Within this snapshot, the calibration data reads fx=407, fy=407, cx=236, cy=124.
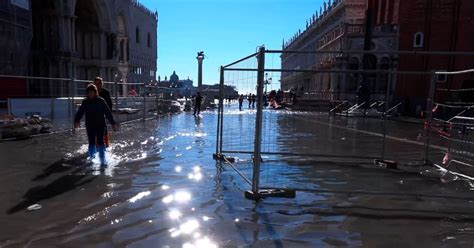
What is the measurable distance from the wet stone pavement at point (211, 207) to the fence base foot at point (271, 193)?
0.12 meters

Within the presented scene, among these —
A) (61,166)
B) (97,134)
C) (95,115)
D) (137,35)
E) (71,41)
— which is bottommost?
(61,166)

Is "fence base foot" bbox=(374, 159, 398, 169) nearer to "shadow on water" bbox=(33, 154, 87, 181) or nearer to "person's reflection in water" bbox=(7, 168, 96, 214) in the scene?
"person's reflection in water" bbox=(7, 168, 96, 214)

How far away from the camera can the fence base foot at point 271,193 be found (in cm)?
633

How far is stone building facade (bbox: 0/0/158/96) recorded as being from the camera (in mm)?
24992

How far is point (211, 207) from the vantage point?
5891 mm

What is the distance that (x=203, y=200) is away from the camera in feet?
20.5

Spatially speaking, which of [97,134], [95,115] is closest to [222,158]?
[97,134]

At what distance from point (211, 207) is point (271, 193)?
42.9 inches

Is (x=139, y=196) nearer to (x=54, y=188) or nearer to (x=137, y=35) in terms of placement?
(x=54, y=188)

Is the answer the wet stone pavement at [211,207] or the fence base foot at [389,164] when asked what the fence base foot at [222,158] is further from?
the fence base foot at [389,164]

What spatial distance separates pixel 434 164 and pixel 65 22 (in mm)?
29441

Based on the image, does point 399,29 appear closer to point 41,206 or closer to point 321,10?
point 41,206

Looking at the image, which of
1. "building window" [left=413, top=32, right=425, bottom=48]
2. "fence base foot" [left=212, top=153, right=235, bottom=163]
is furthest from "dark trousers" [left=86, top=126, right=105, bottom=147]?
"building window" [left=413, top=32, right=425, bottom=48]

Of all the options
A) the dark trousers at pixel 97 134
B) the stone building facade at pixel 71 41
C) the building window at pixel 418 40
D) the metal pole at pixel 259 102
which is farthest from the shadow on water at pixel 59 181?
the building window at pixel 418 40
